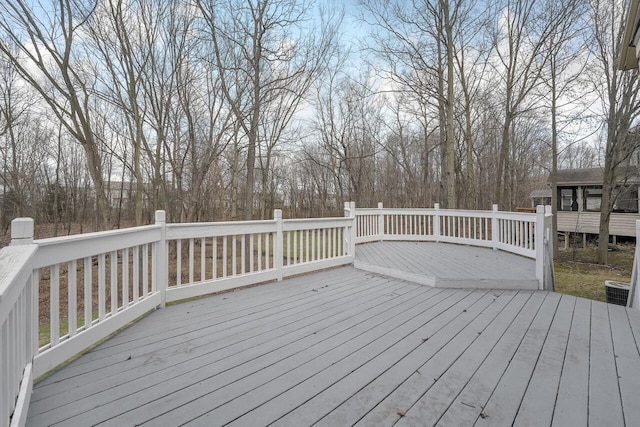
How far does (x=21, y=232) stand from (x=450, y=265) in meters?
5.14

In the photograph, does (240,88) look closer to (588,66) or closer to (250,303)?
(250,303)

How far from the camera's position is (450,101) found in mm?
8398

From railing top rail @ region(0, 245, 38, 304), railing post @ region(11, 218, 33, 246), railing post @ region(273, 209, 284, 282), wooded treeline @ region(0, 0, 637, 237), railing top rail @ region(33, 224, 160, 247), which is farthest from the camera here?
wooded treeline @ region(0, 0, 637, 237)

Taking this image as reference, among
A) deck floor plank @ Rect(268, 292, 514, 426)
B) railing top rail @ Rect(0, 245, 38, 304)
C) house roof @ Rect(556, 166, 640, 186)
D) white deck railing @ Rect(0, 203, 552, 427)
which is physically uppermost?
house roof @ Rect(556, 166, 640, 186)

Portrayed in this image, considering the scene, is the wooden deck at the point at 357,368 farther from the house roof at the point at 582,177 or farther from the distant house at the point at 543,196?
the distant house at the point at 543,196

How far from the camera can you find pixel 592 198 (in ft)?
45.7

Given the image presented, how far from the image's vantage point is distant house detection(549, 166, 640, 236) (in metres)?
12.7

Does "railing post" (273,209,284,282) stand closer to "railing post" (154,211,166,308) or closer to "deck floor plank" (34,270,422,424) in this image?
"deck floor plank" (34,270,422,424)

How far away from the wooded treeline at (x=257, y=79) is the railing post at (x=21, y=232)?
209 inches

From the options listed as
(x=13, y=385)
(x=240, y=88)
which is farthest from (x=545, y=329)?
(x=240, y=88)

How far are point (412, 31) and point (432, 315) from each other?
28.6 feet

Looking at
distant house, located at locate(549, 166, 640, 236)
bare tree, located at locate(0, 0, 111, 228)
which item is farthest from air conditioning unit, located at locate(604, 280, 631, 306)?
bare tree, located at locate(0, 0, 111, 228)

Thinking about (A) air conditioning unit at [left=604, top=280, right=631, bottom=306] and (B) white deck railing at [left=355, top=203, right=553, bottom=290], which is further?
(B) white deck railing at [left=355, top=203, right=553, bottom=290]

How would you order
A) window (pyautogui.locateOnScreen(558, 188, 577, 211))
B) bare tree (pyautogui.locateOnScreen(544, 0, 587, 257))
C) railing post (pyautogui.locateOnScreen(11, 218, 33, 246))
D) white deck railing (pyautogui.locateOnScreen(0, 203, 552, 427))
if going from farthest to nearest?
1. window (pyautogui.locateOnScreen(558, 188, 577, 211))
2. bare tree (pyautogui.locateOnScreen(544, 0, 587, 257))
3. railing post (pyautogui.locateOnScreen(11, 218, 33, 246))
4. white deck railing (pyautogui.locateOnScreen(0, 203, 552, 427))
